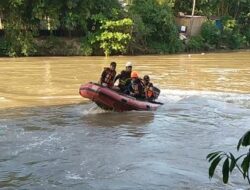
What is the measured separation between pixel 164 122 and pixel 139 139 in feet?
6.88

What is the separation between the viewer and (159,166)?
27.3ft

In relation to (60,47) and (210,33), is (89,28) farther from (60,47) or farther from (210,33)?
(210,33)

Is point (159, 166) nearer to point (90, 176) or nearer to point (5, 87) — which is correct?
point (90, 176)

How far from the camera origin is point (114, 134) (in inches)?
429

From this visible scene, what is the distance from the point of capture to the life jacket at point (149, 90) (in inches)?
532

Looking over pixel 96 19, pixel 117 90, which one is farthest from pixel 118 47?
pixel 117 90

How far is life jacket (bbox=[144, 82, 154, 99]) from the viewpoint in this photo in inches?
532

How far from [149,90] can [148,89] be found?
0.36 ft

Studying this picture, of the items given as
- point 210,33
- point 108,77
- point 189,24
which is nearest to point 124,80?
point 108,77

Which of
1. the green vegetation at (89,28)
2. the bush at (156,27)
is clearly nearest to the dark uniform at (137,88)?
the green vegetation at (89,28)

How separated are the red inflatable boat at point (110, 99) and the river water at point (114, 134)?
0.20 meters

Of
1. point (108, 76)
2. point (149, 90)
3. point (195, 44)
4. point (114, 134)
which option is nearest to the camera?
point (114, 134)

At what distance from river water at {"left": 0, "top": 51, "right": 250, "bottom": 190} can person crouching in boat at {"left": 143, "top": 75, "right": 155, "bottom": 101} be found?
522 millimetres

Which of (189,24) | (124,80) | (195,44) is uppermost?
(189,24)
